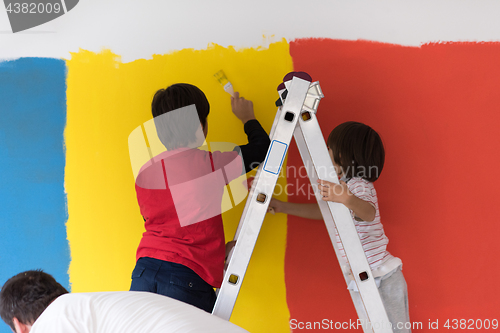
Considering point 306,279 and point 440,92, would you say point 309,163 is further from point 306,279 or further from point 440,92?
point 440,92

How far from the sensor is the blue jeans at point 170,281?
934mm

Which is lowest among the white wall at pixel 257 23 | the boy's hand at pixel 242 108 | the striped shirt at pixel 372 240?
the striped shirt at pixel 372 240

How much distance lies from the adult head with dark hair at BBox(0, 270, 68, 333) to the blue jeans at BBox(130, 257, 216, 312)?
9.3 inches

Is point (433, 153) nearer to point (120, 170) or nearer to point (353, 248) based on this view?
point (353, 248)

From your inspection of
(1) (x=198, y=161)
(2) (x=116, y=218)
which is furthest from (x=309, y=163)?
(2) (x=116, y=218)

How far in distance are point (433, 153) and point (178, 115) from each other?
0.96 metres

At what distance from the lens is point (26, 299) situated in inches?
36.7

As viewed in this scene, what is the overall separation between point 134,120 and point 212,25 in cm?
46

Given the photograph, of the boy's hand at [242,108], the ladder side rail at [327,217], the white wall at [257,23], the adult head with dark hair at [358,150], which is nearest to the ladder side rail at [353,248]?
the ladder side rail at [327,217]

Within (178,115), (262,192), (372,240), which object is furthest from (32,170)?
(372,240)

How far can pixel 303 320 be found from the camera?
1.29m

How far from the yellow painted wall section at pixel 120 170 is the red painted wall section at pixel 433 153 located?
160 mm

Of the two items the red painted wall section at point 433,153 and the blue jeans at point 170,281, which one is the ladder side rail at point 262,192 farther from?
the red painted wall section at point 433,153

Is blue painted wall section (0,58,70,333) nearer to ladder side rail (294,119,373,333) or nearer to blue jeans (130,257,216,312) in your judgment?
blue jeans (130,257,216,312)
